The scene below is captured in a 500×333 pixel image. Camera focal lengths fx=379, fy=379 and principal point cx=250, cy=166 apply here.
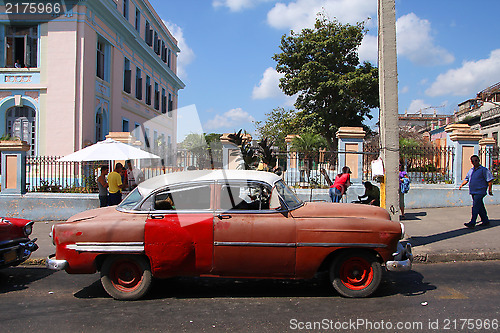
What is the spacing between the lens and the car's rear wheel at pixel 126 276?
191 inches

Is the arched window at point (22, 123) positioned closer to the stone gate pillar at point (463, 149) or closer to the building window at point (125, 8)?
the building window at point (125, 8)

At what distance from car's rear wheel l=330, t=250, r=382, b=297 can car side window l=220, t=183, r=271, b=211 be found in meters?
1.17

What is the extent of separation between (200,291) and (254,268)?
974 millimetres

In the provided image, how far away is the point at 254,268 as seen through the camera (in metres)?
4.73

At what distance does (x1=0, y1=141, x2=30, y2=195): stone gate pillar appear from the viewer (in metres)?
11.3

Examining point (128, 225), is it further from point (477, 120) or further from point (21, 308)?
point (477, 120)

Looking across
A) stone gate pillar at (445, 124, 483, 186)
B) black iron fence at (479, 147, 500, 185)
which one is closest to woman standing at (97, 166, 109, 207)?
stone gate pillar at (445, 124, 483, 186)

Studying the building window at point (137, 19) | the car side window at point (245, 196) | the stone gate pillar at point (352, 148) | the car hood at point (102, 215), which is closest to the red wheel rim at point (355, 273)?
the car side window at point (245, 196)

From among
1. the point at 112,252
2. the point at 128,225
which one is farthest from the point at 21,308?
the point at 128,225

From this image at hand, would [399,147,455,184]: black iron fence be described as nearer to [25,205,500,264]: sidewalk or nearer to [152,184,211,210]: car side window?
[25,205,500,264]: sidewalk

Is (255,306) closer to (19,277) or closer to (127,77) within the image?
(19,277)

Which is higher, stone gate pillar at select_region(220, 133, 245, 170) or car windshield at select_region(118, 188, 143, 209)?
stone gate pillar at select_region(220, 133, 245, 170)

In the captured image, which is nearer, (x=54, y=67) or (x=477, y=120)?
(x=54, y=67)

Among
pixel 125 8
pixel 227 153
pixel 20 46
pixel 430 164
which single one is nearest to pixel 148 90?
pixel 125 8
